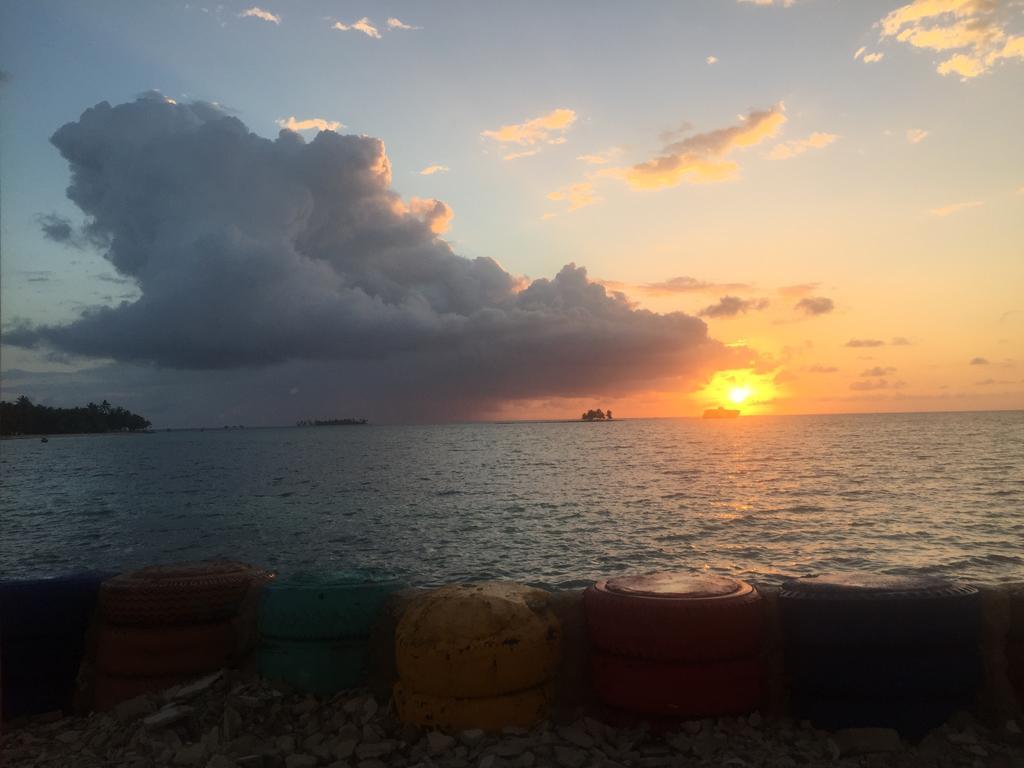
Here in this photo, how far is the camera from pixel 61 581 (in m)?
5.79

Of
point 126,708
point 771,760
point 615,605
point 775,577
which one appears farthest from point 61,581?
point 775,577

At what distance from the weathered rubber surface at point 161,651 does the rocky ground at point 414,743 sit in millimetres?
360

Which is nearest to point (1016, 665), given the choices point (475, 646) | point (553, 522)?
point (475, 646)

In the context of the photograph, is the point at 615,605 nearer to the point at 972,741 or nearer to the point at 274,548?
the point at 972,741

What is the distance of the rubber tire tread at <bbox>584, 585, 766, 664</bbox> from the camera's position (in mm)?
4797

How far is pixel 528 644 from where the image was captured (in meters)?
4.88

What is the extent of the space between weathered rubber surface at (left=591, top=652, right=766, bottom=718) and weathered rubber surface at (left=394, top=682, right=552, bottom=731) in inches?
22.1

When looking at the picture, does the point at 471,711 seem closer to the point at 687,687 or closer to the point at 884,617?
the point at 687,687

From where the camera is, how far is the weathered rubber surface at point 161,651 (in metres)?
5.58

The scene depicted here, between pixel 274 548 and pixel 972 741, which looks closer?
pixel 972 741

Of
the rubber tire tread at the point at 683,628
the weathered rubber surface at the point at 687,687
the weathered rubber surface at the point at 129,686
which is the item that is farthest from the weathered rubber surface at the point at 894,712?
the weathered rubber surface at the point at 129,686

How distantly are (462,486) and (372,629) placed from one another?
167 ft

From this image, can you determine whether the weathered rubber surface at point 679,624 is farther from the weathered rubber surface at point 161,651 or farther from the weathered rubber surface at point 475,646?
the weathered rubber surface at point 161,651

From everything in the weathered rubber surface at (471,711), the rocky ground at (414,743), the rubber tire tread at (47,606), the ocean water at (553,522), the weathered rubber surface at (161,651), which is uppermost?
the rubber tire tread at (47,606)
